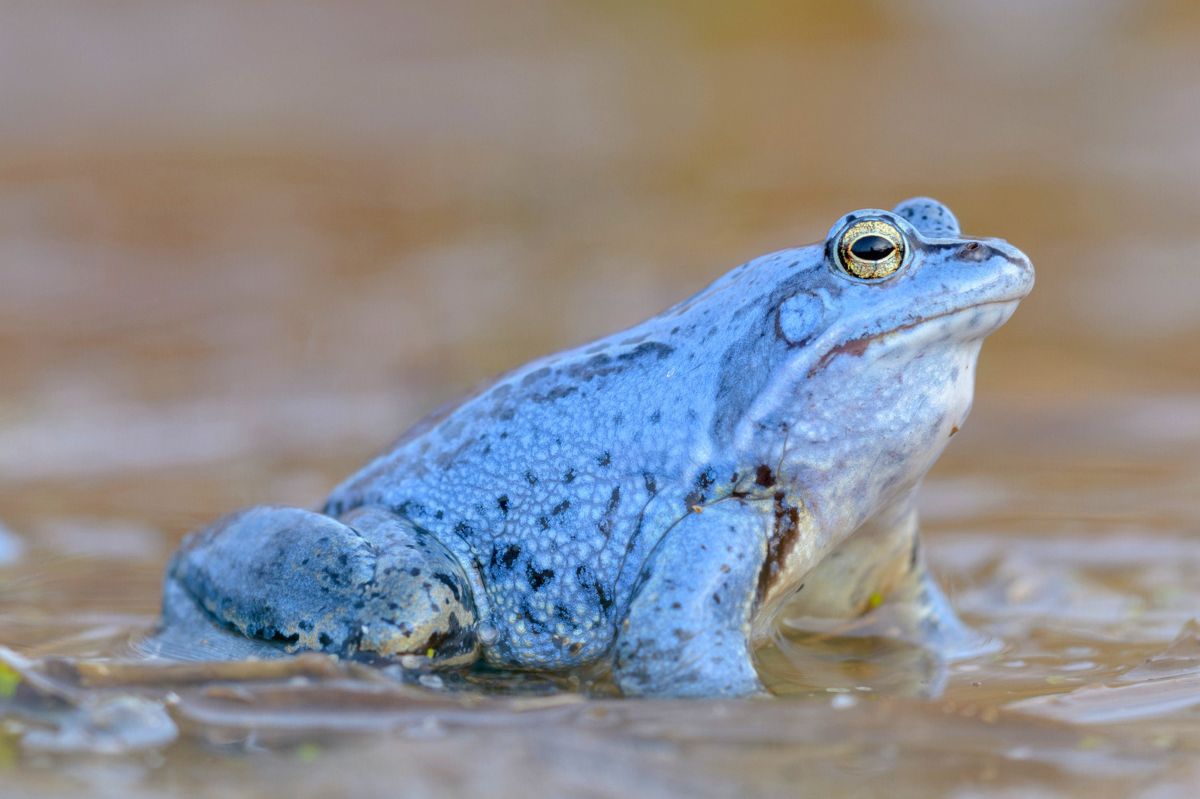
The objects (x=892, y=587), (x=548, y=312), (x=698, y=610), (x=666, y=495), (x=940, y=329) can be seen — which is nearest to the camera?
(x=698, y=610)

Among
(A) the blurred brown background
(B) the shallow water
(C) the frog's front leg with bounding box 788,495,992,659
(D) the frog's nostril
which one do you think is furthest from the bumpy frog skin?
(A) the blurred brown background

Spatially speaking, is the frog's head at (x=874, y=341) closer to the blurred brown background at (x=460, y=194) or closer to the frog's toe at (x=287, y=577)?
the frog's toe at (x=287, y=577)

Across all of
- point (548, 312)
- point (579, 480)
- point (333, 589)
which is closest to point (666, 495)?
point (579, 480)

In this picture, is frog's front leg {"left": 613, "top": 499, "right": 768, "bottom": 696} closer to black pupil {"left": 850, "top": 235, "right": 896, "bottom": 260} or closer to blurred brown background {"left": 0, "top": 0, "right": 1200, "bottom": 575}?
black pupil {"left": 850, "top": 235, "right": 896, "bottom": 260}

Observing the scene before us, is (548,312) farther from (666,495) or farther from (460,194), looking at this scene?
(666,495)

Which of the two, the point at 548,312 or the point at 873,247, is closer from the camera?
the point at 873,247

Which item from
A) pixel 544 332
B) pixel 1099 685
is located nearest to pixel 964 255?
pixel 1099 685

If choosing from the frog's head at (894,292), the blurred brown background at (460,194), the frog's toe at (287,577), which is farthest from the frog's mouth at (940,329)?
the blurred brown background at (460,194)

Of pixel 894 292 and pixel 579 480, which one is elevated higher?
pixel 894 292
